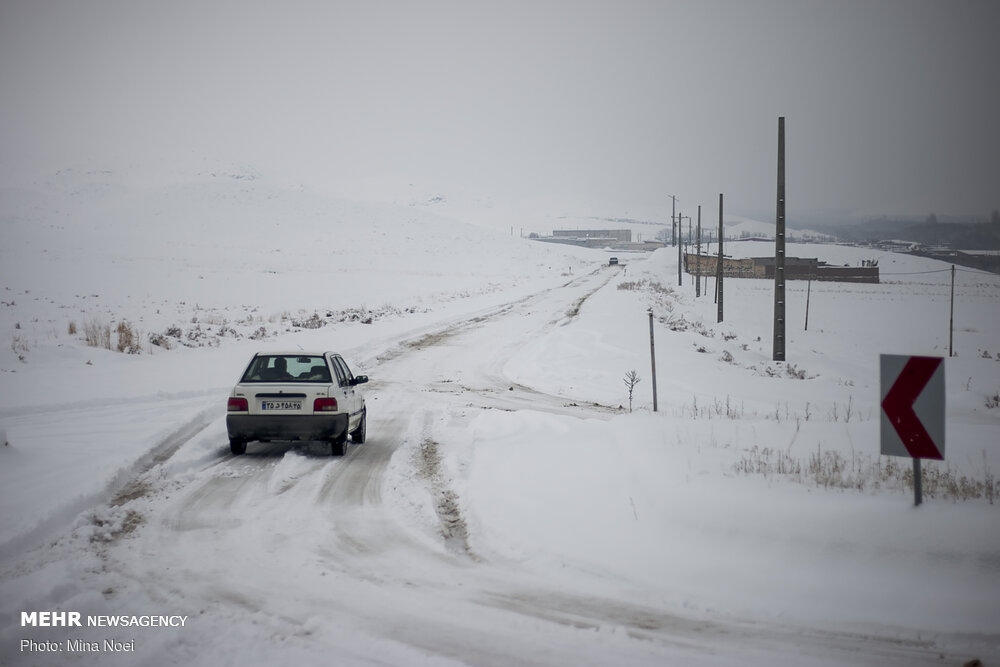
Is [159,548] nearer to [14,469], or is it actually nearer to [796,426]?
[14,469]

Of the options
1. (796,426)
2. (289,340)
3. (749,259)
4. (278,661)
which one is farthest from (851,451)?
(749,259)

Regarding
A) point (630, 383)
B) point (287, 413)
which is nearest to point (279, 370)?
point (287, 413)

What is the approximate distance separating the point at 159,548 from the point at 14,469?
12.4 ft

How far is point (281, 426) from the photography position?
9234 millimetres

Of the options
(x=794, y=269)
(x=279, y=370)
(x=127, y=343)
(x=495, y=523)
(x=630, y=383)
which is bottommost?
(x=630, y=383)

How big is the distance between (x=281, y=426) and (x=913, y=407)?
26.2ft

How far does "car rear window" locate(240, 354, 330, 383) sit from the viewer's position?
9.78 metres

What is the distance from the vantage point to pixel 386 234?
10762 centimetres

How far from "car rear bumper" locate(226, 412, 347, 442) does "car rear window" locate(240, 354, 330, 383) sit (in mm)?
697

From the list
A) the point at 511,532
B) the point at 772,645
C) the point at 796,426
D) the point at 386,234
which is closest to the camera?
the point at 772,645

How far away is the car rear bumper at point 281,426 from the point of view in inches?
363

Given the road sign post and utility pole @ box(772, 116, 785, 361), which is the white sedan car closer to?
the road sign post

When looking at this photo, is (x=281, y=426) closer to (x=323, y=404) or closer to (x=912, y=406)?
(x=323, y=404)

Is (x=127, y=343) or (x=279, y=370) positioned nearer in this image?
(x=279, y=370)
